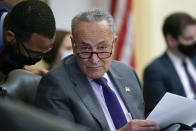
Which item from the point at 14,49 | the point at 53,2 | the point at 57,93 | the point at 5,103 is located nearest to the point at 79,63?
the point at 57,93

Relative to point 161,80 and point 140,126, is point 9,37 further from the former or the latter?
point 161,80

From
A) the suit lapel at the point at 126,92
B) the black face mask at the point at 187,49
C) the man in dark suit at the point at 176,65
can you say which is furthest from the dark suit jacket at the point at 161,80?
the suit lapel at the point at 126,92

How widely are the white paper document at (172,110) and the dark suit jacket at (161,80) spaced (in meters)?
1.33

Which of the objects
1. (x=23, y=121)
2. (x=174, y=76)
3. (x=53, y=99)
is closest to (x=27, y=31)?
(x=53, y=99)

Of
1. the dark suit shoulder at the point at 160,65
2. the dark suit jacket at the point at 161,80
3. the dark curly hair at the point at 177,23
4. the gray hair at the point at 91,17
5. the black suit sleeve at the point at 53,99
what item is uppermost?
the gray hair at the point at 91,17

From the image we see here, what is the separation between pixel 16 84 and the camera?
1.90 m

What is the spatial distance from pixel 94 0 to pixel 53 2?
66 centimetres

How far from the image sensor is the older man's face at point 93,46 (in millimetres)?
1849

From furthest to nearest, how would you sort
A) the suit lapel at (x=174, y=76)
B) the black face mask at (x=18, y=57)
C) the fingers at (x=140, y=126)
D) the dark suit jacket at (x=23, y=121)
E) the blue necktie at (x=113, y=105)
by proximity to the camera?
the suit lapel at (x=174, y=76)
the blue necktie at (x=113, y=105)
the black face mask at (x=18, y=57)
the fingers at (x=140, y=126)
the dark suit jacket at (x=23, y=121)

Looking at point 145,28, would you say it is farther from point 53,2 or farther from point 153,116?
point 153,116

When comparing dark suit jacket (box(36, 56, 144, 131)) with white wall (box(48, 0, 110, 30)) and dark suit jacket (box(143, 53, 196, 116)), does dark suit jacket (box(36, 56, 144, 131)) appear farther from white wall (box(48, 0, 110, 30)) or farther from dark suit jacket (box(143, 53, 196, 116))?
white wall (box(48, 0, 110, 30))

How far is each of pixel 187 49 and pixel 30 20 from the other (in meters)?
2.07

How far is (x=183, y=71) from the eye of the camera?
3.38 metres

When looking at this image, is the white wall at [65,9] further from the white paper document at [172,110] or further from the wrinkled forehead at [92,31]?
the white paper document at [172,110]
